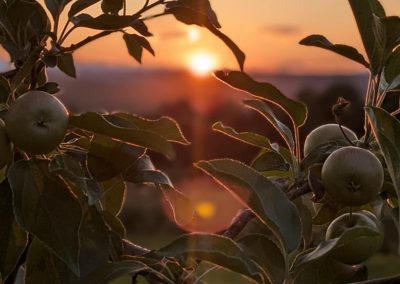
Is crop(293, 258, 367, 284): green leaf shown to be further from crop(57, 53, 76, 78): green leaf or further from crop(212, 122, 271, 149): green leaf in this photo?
crop(57, 53, 76, 78): green leaf

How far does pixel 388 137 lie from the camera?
952 mm

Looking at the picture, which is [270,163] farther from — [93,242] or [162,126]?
[93,242]

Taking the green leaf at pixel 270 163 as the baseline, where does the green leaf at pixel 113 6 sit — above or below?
above

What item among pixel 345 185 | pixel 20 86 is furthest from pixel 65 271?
pixel 345 185

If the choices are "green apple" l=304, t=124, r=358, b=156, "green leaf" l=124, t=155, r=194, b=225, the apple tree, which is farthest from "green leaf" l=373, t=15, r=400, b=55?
"green leaf" l=124, t=155, r=194, b=225

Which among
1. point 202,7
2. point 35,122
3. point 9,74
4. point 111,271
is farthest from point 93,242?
point 202,7

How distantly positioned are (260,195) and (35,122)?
0.96ft

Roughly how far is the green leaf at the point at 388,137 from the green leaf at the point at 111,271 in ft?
1.06

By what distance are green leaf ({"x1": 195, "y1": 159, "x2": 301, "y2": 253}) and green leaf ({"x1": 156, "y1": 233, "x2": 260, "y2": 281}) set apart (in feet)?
0.21

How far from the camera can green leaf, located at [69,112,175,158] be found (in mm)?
1041

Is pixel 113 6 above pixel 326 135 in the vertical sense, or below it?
above

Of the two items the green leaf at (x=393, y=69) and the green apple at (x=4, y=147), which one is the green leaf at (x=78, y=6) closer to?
the green apple at (x=4, y=147)

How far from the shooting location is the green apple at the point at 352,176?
3.30ft

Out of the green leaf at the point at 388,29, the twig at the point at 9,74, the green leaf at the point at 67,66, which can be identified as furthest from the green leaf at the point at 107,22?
the green leaf at the point at 388,29
